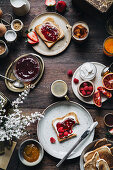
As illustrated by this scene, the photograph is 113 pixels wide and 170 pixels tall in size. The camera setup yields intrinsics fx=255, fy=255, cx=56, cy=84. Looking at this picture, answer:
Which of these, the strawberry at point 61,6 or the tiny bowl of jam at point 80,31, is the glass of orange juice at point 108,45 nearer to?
the tiny bowl of jam at point 80,31

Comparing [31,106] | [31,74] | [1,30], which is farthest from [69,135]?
[1,30]

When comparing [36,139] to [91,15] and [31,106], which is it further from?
[91,15]

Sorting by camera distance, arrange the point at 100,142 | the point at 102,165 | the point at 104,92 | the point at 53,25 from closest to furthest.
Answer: the point at 102,165 → the point at 100,142 → the point at 104,92 → the point at 53,25

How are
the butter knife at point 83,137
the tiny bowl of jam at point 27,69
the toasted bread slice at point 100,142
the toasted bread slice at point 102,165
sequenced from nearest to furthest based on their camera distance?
the toasted bread slice at point 102,165 → the toasted bread slice at point 100,142 → the butter knife at point 83,137 → the tiny bowl of jam at point 27,69

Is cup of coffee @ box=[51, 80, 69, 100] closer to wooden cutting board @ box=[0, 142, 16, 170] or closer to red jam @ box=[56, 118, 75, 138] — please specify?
red jam @ box=[56, 118, 75, 138]

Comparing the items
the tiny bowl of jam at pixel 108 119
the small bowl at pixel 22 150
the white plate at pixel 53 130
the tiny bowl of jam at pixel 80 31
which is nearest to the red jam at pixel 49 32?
the tiny bowl of jam at pixel 80 31

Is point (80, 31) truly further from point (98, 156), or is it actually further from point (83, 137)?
point (98, 156)

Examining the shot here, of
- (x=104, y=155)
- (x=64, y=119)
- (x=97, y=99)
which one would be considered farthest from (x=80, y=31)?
(x=104, y=155)
